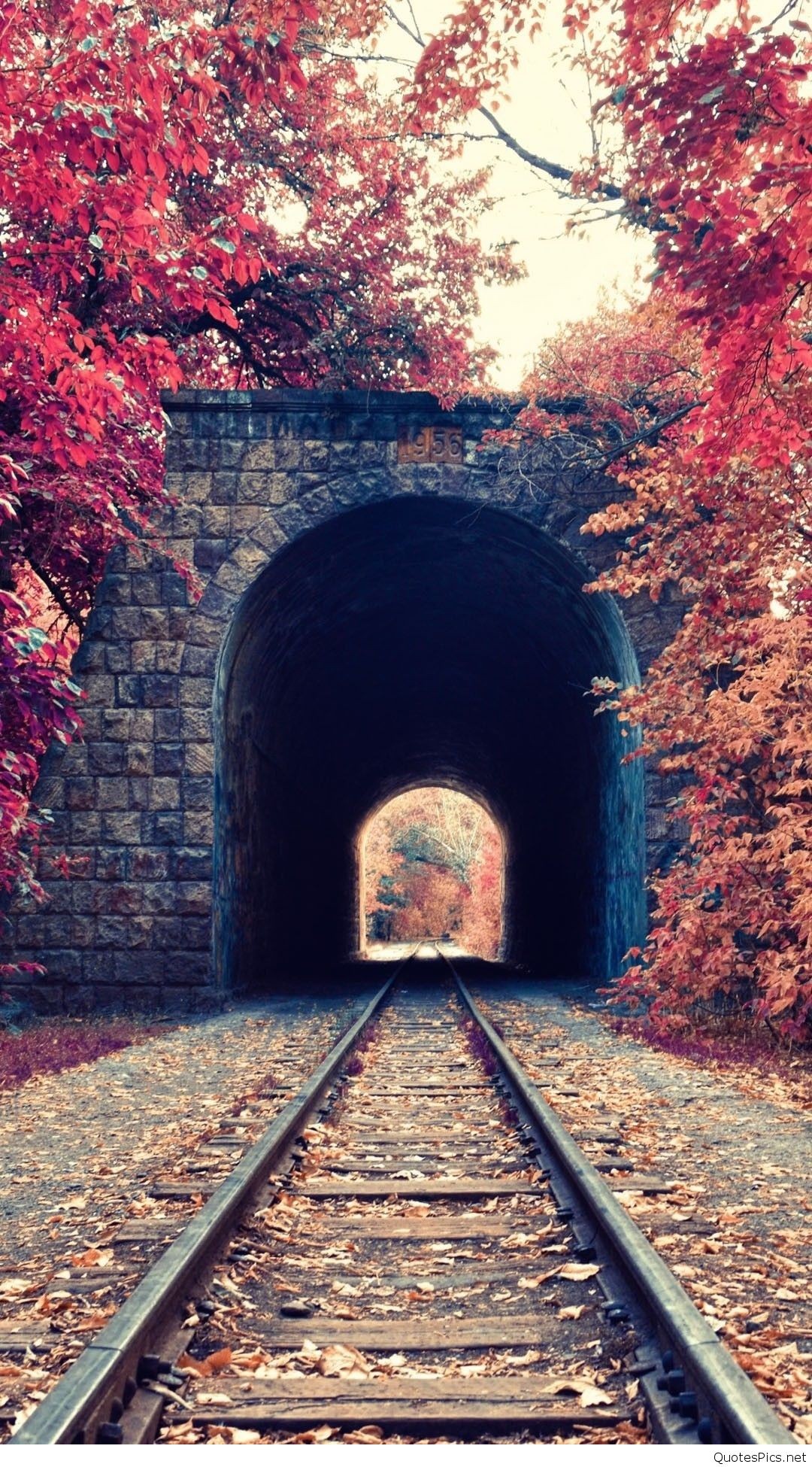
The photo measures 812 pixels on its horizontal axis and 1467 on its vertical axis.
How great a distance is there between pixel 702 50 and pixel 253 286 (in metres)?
11.6

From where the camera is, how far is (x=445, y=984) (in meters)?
18.7

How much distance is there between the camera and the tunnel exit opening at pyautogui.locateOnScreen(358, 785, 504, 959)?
49719 millimetres

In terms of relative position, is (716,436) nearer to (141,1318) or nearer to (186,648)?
(141,1318)

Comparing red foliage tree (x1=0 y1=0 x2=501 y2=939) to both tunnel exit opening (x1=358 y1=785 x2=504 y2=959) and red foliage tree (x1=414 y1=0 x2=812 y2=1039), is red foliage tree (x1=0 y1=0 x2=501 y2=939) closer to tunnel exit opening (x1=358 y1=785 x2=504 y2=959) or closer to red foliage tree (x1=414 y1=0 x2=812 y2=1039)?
red foliage tree (x1=414 y1=0 x2=812 y2=1039)

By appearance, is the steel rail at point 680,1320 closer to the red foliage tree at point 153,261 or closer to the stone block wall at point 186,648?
the red foliage tree at point 153,261

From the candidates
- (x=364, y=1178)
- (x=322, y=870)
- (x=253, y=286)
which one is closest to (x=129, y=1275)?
(x=364, y=1178)

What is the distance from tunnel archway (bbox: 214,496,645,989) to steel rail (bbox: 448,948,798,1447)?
7.49 meters

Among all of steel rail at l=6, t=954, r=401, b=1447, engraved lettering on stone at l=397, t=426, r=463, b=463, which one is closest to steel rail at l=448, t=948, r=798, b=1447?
steel rail at l=6, t=954, r=401, b=1447

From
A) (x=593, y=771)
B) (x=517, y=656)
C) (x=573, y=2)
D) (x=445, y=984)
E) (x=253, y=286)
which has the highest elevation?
(x=253, y=286)

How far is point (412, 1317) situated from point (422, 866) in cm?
4816

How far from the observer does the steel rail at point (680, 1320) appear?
7.45ft

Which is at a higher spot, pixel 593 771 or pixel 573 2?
pixel 573 2
